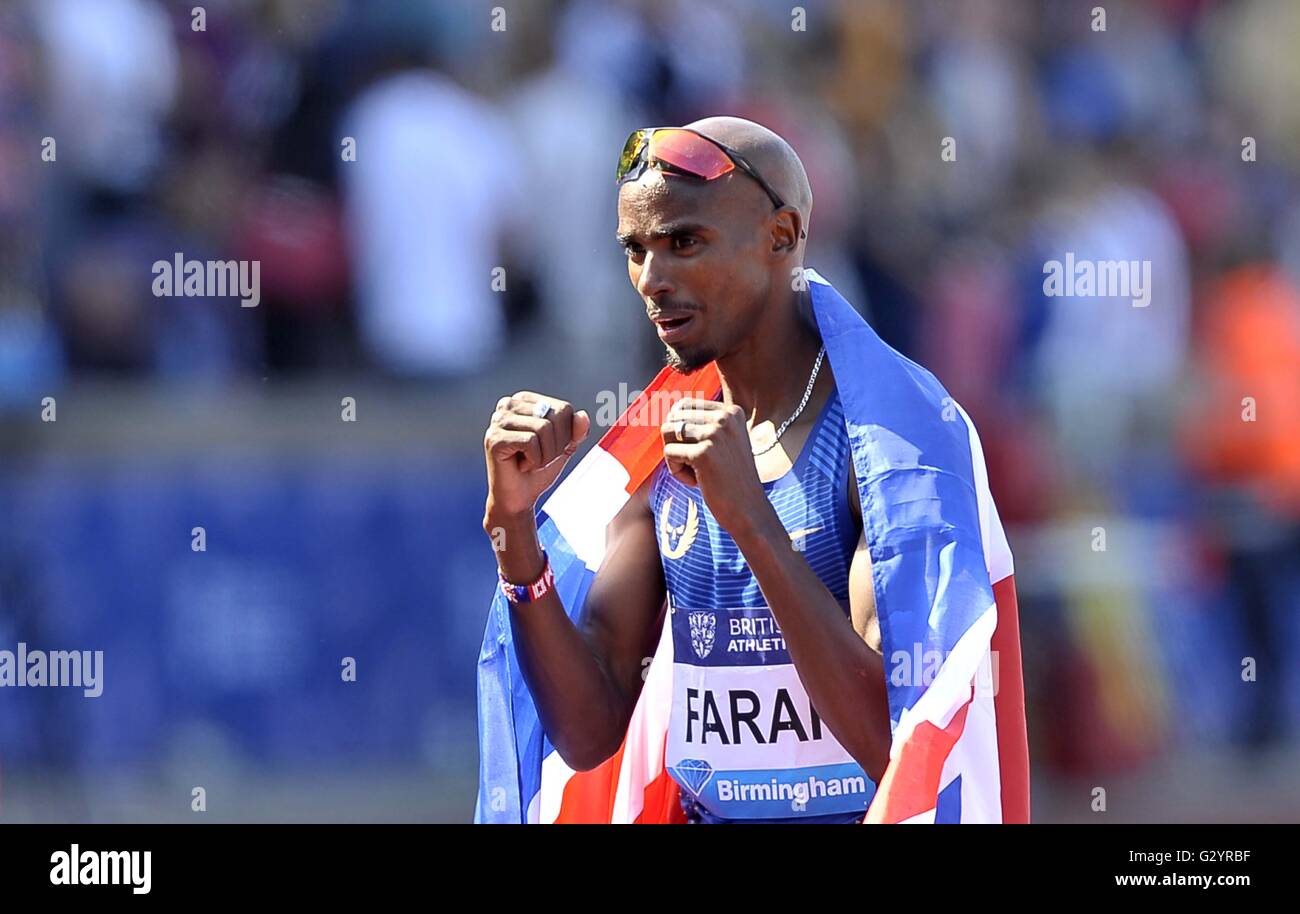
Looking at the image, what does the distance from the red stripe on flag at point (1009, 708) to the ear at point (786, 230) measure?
2.51 feet

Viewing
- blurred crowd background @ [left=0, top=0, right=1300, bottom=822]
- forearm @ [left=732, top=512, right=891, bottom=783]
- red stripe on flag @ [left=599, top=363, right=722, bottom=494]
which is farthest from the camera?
blurred crowd background @ [left=0, top=0, right=1300, bottom=822]

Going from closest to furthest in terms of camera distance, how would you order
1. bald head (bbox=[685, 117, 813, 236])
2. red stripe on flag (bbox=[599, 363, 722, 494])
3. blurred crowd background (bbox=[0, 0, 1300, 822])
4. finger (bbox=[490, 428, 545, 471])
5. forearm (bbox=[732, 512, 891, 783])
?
forearm (bbox=[732, 512, 891, 783]) < finger (bbox=[490, 428, 545, 471]) < bald head (bbox=[685, 117, 813, 236]) < red stripe on flag (bbox=[599, 363, 722, 494]) < blurred crowd background (bbox=[0, 0, 1300, 822])

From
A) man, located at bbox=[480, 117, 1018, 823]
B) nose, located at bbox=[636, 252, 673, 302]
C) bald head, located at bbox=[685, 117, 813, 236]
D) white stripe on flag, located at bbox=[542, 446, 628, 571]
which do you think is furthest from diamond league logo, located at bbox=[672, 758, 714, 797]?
bald head, located at bbox=[685, 117, 813, 236]

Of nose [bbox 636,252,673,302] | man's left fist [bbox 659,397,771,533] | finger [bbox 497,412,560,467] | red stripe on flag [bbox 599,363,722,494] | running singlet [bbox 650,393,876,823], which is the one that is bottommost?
running singlet [bbox 650,393,876,823]

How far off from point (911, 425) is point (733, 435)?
39 cm

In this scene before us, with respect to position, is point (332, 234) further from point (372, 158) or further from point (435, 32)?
point (435, 32)

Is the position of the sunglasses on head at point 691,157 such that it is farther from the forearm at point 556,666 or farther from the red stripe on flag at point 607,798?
the red stripe on flag at point 607,798

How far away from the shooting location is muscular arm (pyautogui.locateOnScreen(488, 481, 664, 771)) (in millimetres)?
4059

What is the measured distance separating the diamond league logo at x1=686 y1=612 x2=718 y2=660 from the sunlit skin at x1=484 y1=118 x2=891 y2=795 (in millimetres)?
226

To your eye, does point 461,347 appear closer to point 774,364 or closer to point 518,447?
point 774,364

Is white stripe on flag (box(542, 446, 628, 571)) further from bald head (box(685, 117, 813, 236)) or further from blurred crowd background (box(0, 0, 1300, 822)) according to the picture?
blurred crowd background (box(0, 0, 1300, 822))

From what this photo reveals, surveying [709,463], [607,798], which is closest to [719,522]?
[709,463]

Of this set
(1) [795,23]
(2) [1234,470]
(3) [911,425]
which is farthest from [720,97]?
(3) [911,425]

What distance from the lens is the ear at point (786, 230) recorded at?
398 cm
